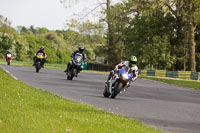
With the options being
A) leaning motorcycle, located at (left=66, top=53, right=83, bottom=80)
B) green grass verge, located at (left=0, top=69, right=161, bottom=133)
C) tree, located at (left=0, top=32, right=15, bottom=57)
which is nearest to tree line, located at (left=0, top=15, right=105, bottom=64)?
tree, located at (left=0, top=32, right=15, bottom=57)

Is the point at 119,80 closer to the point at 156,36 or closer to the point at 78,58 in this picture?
the point at 78,58

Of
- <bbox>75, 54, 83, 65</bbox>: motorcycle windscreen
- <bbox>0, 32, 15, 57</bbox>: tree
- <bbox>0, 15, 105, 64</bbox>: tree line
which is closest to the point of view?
<bbox>75, 54, 83, 65</bbox>: motorcycle windscreen

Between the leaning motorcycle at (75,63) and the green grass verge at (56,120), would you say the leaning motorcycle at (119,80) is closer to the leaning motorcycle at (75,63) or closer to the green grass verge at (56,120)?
the green grass verge at (56,120)

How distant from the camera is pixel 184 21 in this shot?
180 feet

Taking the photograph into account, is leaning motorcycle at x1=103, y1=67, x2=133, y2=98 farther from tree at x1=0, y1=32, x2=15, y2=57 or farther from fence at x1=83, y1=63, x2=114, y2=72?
tree at x1=0, y1=32, x2=15, y2=57

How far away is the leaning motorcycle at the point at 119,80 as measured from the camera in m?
15.2

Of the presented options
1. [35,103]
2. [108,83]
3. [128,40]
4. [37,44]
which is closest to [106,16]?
[128,40]

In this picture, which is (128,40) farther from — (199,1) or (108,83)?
(108,83)

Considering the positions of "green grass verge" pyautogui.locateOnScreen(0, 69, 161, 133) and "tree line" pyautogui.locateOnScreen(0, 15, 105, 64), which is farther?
"tree line" pyautogui.locateOnScreen(0, 15, 105, 64)

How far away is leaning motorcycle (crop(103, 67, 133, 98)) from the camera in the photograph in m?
15.2

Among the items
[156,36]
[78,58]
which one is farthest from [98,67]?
[78,58]

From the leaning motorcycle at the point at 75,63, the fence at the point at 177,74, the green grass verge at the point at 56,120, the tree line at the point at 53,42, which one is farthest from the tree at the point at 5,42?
the green grass verge at the point at 56,120

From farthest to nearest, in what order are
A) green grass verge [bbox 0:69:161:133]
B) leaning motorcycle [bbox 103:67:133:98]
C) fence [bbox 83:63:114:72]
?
1. fence [bbox 83:63:114:72]
2. leaning motorcycle [bbox 103:67:133:98]
3. green grass verge [bbox 0:69:161:133]

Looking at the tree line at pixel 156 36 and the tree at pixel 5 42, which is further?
the tree at pixel 5 42
